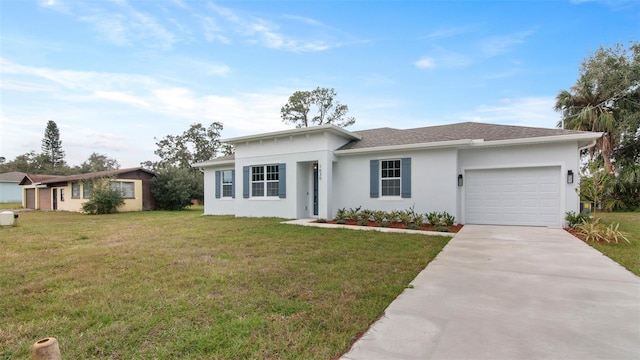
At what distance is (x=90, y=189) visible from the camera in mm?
18828

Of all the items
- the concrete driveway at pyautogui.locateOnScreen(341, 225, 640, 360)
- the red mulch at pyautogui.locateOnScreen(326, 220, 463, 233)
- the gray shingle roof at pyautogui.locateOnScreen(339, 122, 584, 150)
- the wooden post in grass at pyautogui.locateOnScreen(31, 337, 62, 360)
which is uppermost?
the gray shingle roof at pyautogui.locateOnScreen(339, 122, 584, 150)

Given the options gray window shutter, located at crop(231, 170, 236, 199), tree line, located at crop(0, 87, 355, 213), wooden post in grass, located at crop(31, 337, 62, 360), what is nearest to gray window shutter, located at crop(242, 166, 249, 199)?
gray window shutter, located at crop(231, 170, 236, 199)

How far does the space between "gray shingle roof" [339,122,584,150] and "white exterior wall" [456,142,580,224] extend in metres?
0.42

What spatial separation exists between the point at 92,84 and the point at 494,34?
1511cm

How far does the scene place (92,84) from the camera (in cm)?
1180

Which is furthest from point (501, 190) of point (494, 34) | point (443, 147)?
point (494, 34)

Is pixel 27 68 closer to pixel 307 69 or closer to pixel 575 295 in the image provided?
pixel 307 69

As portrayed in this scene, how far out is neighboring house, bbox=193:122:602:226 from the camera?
393 inches

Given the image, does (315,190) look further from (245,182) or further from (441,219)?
(441,219)

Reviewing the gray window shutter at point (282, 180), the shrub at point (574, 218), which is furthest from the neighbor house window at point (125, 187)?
the shrub at point (574, 218)

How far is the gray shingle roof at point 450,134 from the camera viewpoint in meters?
10.5

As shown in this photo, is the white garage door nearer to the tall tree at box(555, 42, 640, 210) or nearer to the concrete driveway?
the concrete driveway

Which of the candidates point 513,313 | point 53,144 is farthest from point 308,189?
point 53,144

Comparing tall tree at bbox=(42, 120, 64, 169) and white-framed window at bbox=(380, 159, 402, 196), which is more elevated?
tall tree at bbox=(42, 120, 64, 169)
